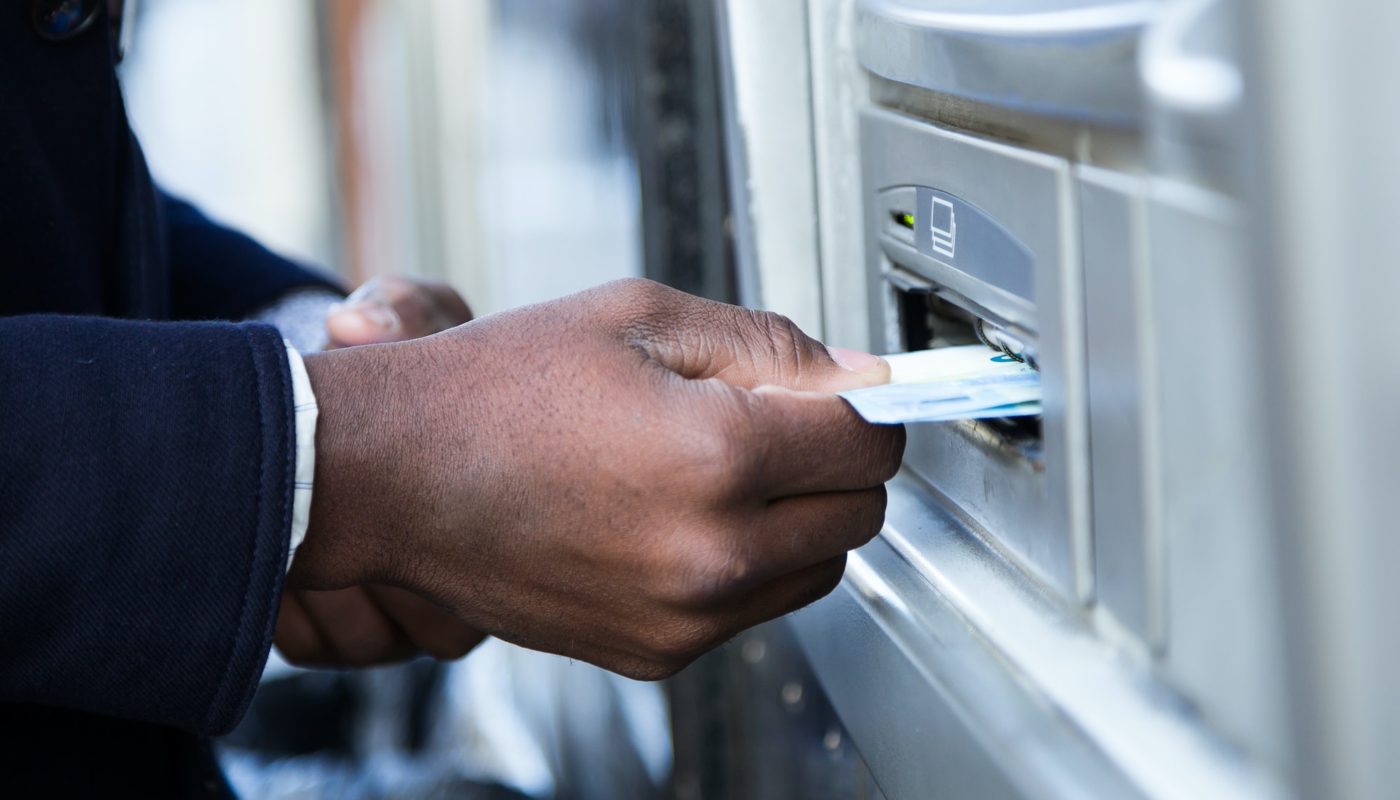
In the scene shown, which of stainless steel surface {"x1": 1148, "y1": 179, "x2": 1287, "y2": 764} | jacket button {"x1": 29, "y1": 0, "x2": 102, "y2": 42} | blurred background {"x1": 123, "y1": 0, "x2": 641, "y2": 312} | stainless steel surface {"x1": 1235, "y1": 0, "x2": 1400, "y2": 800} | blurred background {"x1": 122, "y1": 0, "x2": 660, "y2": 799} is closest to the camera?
stainless steel surface {"x1": 1235, "y1": 0, "x2": 1400, "y2": 800}

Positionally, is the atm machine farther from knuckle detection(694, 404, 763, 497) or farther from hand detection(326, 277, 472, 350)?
hand detection(326, 277, 472, 350)

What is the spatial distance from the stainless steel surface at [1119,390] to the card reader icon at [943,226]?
0.60 ft

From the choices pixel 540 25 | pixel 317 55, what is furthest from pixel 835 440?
pixel 317 55

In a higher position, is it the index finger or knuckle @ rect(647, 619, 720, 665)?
the index finger

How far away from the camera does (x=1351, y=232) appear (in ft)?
1.16

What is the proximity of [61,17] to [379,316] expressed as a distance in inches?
14.5

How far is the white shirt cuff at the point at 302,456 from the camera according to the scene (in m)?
0.73

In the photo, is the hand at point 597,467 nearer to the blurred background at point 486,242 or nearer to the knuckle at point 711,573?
the knuckle at point 711,573

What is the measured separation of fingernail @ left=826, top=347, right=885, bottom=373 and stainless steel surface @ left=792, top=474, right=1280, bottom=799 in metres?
0.14

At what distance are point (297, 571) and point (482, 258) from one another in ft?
8.58

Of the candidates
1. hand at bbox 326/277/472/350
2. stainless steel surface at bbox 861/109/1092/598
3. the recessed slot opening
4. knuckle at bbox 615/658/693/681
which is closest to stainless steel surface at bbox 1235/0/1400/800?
stainless steel surface at bbox 861/109/1092/598

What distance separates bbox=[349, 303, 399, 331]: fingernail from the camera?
125cm

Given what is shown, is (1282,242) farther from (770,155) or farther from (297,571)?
(770,155)

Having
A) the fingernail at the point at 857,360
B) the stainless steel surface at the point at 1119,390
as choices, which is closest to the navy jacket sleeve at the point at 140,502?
the fingernail at the point at 857,360
